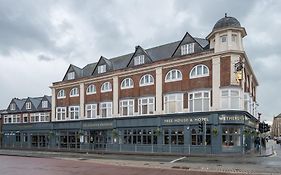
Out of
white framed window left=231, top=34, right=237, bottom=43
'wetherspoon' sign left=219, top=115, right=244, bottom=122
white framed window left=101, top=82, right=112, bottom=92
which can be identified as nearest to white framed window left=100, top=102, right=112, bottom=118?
white framed window left=101, top=82, right=112, bottom=92

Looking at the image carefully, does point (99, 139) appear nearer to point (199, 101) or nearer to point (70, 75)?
point (70, 75)

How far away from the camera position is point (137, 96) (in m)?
44.8

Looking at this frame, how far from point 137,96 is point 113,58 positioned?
1244 centimetres

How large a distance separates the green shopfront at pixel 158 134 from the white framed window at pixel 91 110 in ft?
3.36

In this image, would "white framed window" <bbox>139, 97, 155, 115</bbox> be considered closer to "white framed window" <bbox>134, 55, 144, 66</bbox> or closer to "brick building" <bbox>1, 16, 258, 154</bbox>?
"brick building" <bbox>1, 16, 258, 154</bbox>

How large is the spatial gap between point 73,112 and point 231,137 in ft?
86.9

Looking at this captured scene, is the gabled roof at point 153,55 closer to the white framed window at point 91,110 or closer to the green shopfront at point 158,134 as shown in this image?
the white framed window at point 91,110

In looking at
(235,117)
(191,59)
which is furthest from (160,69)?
(235,117)

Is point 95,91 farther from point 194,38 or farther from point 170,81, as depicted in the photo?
point 194,38

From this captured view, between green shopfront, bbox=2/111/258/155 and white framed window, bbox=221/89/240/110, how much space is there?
77 centimetres

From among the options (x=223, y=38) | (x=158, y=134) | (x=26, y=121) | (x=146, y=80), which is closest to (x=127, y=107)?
(x=146, y=80)

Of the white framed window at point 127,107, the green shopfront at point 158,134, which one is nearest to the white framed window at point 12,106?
the green shopfront at point 158,134

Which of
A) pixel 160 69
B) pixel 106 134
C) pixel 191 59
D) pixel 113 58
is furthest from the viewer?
pixel 113 58

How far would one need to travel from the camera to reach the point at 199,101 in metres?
38.1
